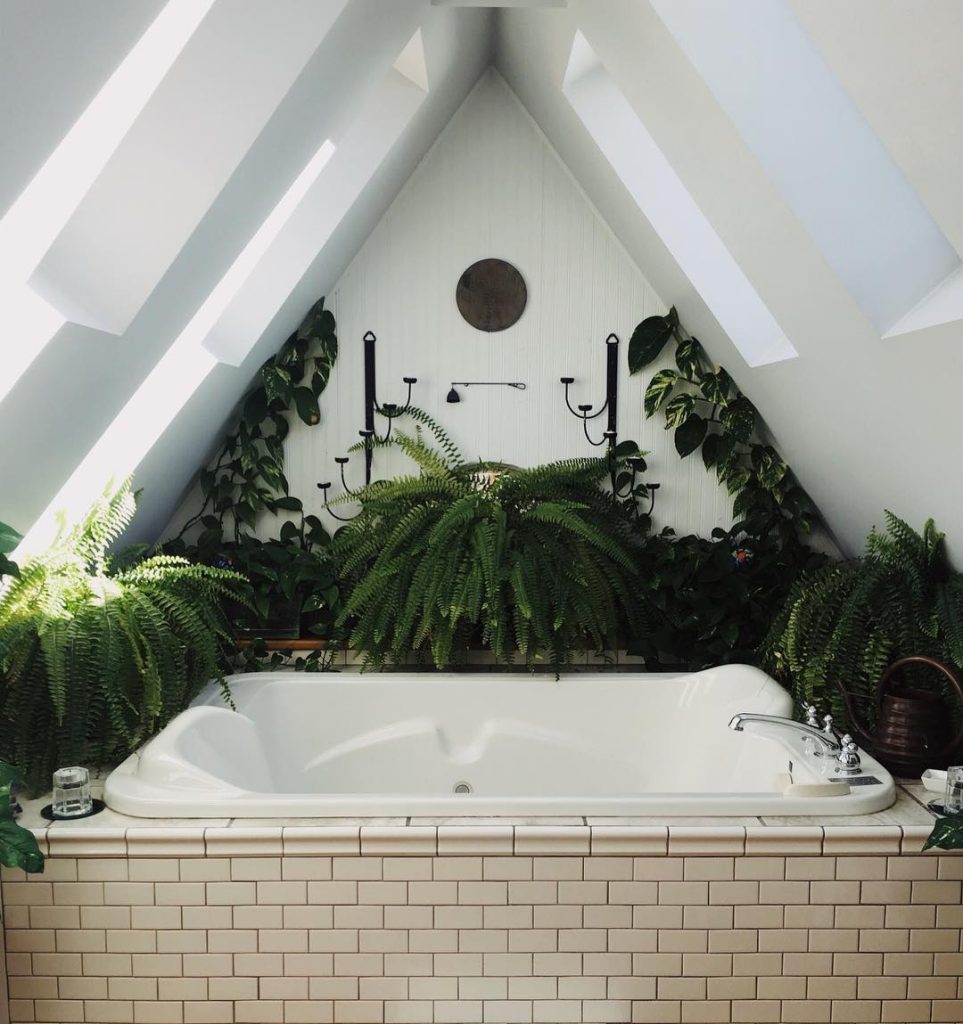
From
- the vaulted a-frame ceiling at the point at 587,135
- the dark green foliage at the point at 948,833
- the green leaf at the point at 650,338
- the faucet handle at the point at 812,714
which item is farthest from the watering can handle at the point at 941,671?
the green leaf at the point at 650,338

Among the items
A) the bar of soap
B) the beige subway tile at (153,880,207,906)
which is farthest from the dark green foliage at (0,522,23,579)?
the bar of soap

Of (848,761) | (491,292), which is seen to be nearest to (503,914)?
(848,761)

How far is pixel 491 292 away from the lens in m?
3.62

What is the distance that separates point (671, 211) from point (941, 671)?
158 cm

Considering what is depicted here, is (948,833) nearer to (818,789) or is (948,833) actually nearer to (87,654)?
(818,789)

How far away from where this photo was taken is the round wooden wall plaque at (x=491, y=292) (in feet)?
11.9

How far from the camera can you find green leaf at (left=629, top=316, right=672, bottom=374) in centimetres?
359

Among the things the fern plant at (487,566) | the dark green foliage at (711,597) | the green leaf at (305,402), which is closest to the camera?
the fern plant at (487,566)

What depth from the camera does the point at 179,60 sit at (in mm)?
1847

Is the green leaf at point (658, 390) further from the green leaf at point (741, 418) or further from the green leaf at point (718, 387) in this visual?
the green leaf at point (741, 418)

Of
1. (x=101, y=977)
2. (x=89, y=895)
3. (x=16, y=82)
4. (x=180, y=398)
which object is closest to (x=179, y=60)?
(x=16, y=82)

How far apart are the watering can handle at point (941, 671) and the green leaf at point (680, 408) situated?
1364 millimetres

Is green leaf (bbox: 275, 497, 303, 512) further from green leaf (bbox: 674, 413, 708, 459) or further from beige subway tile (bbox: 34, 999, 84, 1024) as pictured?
beige subway tile (bbox: 34, 999, 84, 1024)

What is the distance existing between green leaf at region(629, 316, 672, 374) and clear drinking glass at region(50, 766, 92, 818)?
7.88 feet
